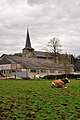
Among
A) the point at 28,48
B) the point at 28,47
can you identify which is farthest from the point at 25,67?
the point at 28,47

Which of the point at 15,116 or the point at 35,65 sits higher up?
the point at 35,65

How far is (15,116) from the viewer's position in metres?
11.1

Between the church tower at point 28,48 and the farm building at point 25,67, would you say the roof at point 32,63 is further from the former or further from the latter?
the church tower at point 28,48

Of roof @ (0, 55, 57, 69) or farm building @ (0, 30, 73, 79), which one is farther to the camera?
roof @ (0, 55, 57, 69)

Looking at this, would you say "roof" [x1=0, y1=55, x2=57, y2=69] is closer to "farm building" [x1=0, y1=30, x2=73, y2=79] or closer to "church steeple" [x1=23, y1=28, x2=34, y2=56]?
"farm building" [x1=0, y1=30, x2=73, y2=79]

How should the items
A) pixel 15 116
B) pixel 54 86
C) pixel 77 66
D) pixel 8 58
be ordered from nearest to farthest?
pixel 15 116
pixel 54 86
pixel 8 58
pixel 77 66

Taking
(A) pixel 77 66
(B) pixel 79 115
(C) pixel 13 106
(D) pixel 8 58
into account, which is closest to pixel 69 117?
(B) pixel 79 115

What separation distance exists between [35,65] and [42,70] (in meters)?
3.49

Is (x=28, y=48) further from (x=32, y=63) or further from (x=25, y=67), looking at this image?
(x=25, y=67)

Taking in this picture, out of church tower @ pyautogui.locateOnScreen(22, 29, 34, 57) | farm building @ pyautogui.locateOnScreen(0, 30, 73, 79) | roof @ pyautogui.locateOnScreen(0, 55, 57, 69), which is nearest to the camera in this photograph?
farm building @ pyautogui.locateOnScreen(0, 30, 73, 79)

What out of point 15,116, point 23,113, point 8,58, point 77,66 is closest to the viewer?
→ point 15,116

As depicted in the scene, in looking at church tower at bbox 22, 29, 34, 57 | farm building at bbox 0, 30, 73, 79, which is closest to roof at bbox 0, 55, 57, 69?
farm building at bbox 0, 30, 73, 79

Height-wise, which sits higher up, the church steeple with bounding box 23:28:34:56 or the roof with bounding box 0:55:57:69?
the church steeple with bounding box 23:28:34:56

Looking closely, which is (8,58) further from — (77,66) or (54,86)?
(54,86)
